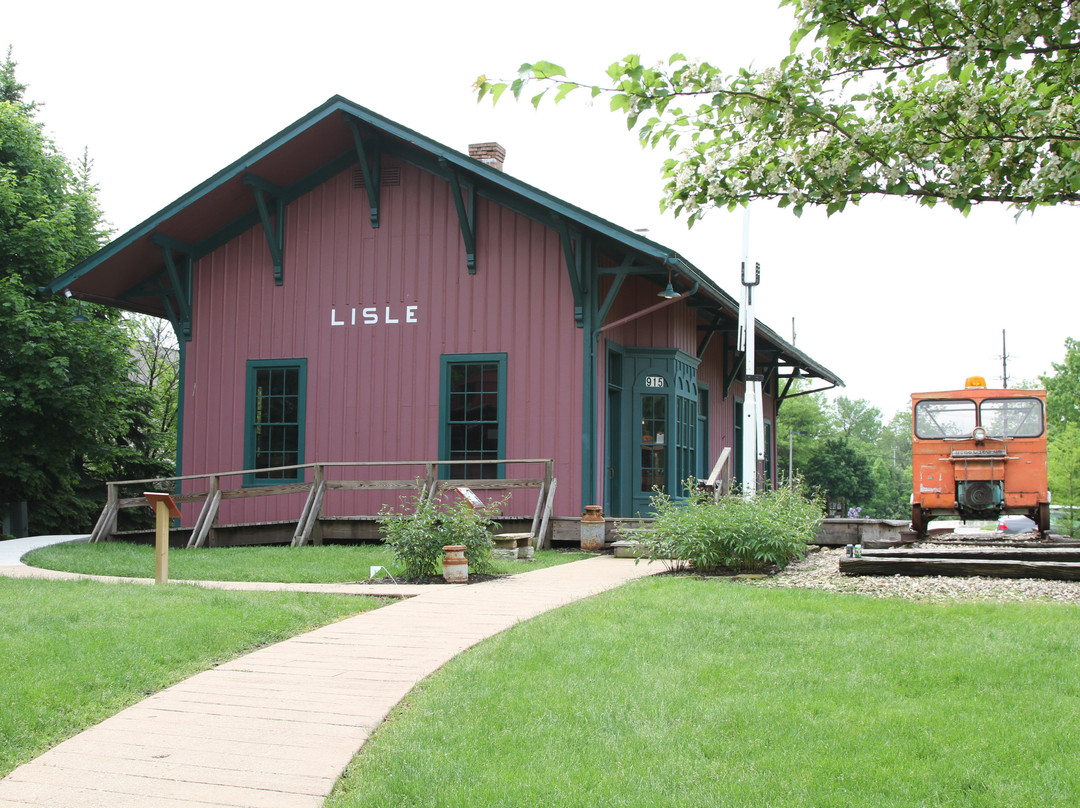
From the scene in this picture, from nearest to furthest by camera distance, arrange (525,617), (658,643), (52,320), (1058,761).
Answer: (1058,761)
(658,643)
(525,617)
(52,320)

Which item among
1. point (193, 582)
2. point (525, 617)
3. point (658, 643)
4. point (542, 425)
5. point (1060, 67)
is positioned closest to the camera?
point (1060, 67)

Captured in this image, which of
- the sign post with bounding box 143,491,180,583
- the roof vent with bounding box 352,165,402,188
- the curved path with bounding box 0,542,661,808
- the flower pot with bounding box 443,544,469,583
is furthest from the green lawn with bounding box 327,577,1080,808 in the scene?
the roof vent with bounding box 352,165,402,188

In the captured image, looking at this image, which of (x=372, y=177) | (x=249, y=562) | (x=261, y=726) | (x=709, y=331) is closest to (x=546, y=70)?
(x=261, y=726)

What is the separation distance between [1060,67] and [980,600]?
19.2 feet

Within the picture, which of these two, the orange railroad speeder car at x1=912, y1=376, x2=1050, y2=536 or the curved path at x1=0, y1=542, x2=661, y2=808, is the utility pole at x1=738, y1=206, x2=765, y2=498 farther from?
the curved path at x1=0, y1=542, x2=661, y2=808

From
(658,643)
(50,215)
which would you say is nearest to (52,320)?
(50,215)

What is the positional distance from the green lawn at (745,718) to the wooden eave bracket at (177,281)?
11965 millimetres

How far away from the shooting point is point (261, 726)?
205 inches

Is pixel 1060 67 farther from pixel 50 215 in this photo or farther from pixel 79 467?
pixel 79 467

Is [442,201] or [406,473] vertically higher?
[442,201]

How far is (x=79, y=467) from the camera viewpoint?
2672 centimetres

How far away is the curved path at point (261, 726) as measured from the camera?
432 cm

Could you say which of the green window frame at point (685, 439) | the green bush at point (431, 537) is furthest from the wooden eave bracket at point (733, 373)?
the green bush at point (431, 537)

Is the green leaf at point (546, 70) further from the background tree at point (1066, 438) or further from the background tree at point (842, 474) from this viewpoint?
the background tree at point (842, 474)
